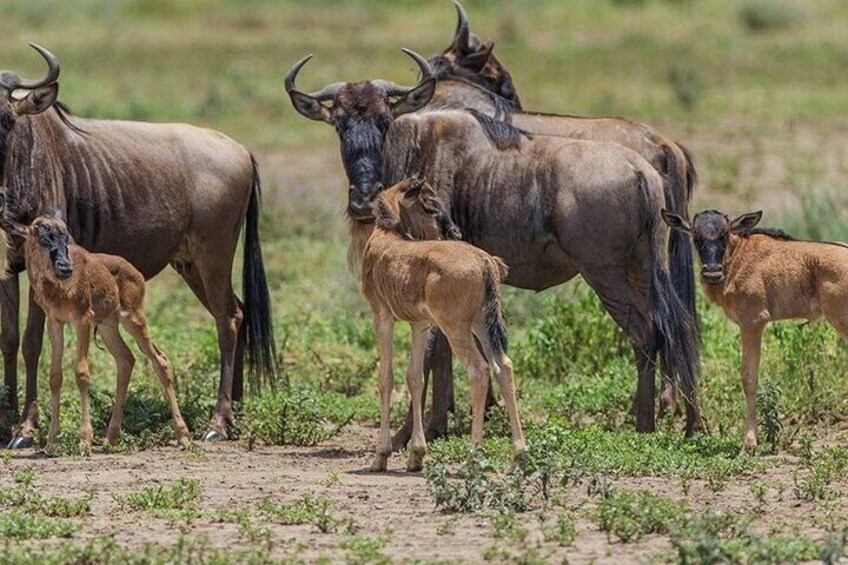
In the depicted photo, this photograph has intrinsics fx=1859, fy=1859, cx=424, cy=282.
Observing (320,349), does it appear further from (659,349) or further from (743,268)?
(743,268)

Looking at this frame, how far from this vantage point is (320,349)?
12.3 metres

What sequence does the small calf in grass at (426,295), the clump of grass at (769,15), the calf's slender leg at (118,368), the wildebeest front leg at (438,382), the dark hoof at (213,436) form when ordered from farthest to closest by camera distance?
the clump of grass at (769,15) → the dark hoof at (213,436) → the wildebeest front leg at (438,382) → the calf's slender leg at (118,368) → the small calf in grass at (426,295)

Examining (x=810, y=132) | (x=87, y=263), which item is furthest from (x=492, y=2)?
(x=87, y=263)

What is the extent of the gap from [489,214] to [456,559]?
12.8 feet

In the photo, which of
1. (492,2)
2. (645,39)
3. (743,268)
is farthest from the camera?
(492,2)

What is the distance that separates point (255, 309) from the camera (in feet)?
37.5

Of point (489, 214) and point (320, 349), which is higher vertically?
point (489, 214)

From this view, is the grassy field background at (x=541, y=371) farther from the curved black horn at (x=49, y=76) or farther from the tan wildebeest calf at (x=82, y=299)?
the curved black horn at (x=49, y=76)

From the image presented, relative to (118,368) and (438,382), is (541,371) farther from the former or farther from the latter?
(118,368)

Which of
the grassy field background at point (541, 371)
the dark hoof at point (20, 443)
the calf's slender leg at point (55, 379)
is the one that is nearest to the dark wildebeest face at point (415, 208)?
the grassy field background at point (541, 371)

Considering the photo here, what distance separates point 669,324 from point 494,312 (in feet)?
6.42

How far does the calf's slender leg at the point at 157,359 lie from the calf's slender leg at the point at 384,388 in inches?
50.2

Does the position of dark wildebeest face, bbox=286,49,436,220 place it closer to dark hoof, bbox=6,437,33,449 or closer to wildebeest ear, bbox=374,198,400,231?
wildebeest ear, bbox=374,198,400,231

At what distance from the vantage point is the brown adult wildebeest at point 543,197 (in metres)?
10.1
